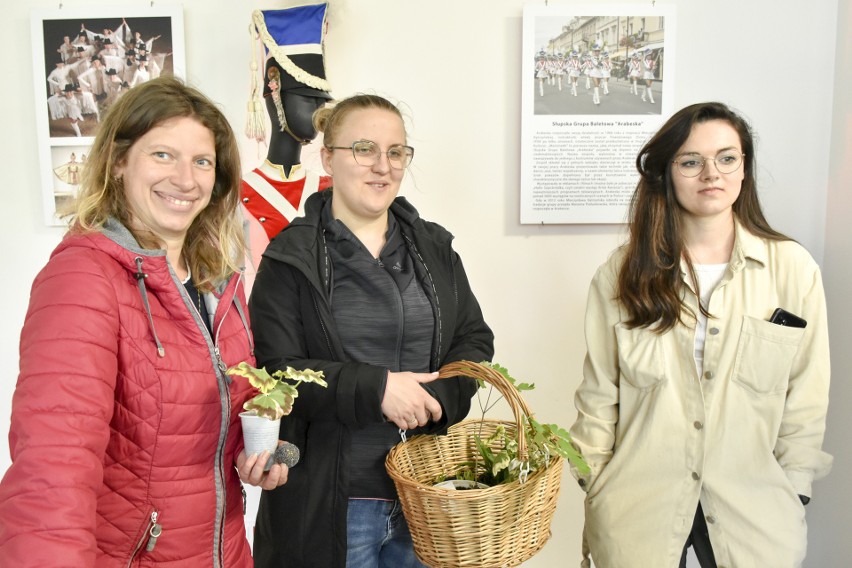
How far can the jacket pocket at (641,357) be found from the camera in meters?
1.60

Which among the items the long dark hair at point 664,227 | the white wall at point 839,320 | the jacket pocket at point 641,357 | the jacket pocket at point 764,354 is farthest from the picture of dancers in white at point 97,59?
the white wall at point 839,320

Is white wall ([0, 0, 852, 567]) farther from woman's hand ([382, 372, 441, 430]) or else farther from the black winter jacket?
woman's hand ([382, 372, 441, 430])

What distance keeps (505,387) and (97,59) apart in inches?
78.6

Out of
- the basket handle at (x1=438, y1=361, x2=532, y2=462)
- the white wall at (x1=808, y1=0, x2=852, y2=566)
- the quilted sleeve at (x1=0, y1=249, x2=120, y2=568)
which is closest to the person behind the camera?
the quilted sleeve at (x1=0, y1=249, x2=120, y2=568)

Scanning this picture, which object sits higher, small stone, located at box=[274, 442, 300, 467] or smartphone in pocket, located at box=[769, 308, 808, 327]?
smartphone in pocket, located at box=[769, 308, 808, 327]

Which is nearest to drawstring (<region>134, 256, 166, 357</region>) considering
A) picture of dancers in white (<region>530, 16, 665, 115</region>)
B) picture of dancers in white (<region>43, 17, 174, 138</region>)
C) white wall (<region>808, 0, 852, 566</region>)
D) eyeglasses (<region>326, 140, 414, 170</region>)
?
eyeglasses (<region>326, 140, 414, 170</region>)

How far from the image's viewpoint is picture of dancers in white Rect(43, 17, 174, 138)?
2.35 metres

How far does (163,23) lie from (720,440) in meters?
2.27

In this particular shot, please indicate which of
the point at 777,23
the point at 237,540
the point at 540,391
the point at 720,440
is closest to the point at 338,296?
the point at 237,540

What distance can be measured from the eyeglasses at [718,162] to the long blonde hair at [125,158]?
1.08 metres

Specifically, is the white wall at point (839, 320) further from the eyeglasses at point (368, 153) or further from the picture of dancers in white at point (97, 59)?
the picture of dancers in white at point (97, 59)

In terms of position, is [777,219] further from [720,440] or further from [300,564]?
[300,564]

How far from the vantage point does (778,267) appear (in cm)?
160

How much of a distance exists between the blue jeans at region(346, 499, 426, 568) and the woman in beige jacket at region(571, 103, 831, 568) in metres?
0.51
